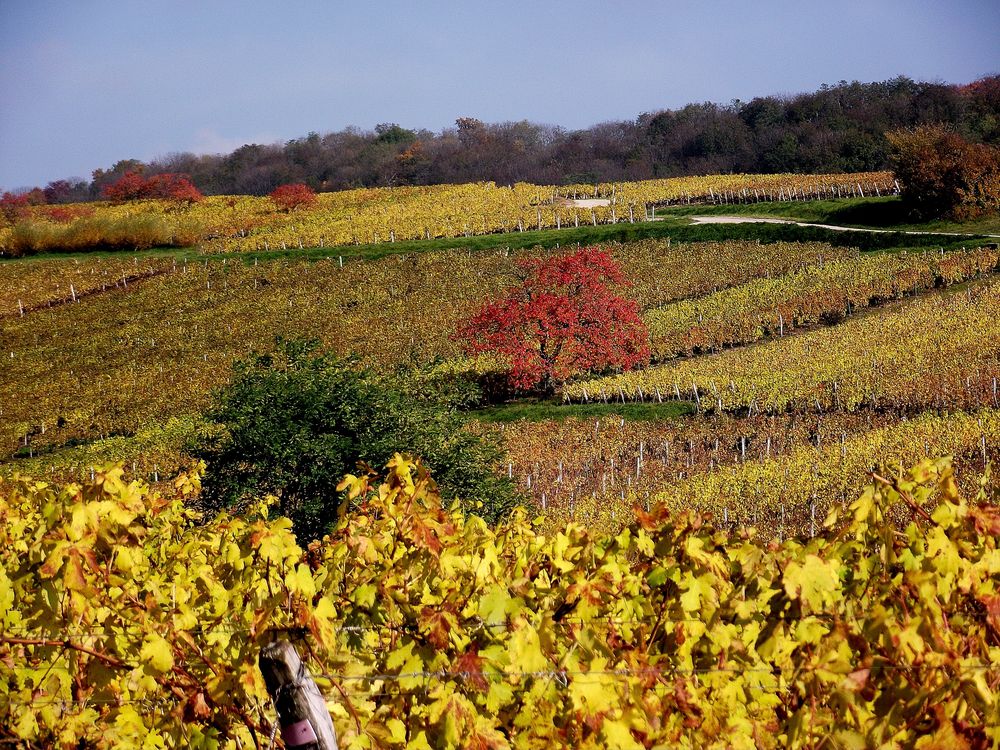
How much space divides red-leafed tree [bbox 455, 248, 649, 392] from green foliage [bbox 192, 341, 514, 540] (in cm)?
1975

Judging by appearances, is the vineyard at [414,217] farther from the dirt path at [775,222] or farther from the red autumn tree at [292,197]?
the dirt path at [775,222]

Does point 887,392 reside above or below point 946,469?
below

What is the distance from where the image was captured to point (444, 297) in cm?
5762

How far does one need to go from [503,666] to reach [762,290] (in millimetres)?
46195

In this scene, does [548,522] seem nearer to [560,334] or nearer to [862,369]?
[862,369]

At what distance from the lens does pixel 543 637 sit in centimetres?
483

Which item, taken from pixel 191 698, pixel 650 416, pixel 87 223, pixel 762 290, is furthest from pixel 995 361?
pixel 87 223

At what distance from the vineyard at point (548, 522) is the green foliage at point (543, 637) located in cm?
2

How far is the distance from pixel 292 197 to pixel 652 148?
42.8m

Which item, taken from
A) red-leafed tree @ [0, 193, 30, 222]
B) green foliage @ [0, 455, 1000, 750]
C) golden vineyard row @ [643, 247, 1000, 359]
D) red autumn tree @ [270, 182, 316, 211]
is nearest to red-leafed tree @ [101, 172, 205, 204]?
red-leafed tree @ [0, 193, 30, 222]

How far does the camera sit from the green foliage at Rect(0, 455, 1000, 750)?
4.74 meters

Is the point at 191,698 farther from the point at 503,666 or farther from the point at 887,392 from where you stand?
the point at 887,392

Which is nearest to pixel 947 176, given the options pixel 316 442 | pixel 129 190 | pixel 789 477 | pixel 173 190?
pixel 789 477

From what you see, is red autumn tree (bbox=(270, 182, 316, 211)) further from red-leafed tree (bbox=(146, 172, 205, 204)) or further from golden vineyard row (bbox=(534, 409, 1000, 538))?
golden vineyard row (bbox=(534, 409, 1000, 538))
